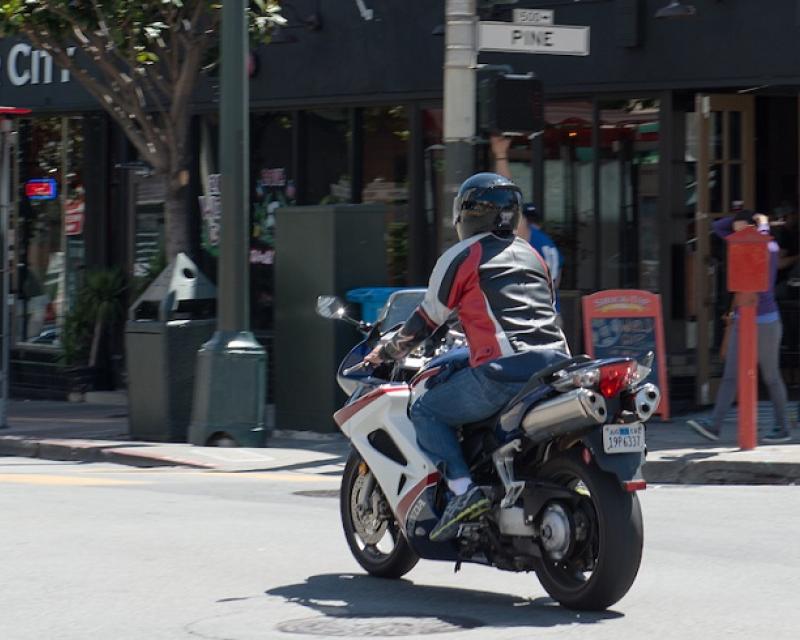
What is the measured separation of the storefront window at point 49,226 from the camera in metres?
20.1

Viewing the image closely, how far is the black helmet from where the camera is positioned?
7238 millimetres

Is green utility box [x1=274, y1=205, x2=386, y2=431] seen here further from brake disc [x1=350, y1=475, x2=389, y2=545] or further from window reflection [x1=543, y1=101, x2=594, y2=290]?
brake disc [x1=350, y1=475, x2=389, y2=545]

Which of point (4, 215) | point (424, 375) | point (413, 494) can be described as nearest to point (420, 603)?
point (413, 494)

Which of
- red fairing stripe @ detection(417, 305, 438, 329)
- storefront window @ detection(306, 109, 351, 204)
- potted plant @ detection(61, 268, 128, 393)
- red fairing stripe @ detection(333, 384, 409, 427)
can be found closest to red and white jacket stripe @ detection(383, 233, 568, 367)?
red fairing stripe @ detection(417, 305, 438, 329)

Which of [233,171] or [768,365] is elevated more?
[233,171]

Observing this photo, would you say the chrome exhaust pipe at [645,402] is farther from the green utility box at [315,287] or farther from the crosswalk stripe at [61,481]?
the green utility box at [315,287]

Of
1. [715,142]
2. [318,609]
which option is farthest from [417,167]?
[318,609]

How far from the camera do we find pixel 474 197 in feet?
23.8

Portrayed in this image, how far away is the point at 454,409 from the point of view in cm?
708

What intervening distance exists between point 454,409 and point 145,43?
9.32 meters

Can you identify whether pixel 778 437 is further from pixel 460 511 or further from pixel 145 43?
pixel 145 43

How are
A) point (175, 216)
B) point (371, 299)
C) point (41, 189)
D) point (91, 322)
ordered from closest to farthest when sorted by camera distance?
point (371, 299) < point (175, 216) < point (91, 322) < point (41, 189)

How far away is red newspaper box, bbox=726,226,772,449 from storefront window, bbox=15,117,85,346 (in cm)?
1001

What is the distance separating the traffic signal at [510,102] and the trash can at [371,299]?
2.24 metres
